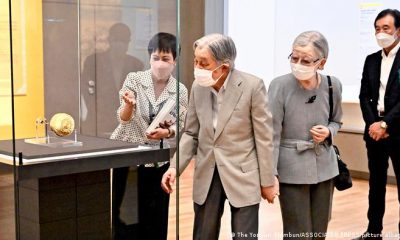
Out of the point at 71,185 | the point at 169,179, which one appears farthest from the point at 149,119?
the point at 71,185

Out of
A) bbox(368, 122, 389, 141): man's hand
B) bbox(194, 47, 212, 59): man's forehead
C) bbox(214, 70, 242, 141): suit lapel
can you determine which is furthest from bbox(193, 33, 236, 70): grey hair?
Answer: bbox(368, 122, 389, 141): man's hand

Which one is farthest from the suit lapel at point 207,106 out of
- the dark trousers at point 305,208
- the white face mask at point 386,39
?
the white face mask at point 386,39

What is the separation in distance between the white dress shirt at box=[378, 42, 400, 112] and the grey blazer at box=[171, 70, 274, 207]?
200 centimetres

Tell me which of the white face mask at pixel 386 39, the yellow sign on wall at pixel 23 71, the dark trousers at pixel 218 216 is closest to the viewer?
the yellow sign on wall at pixel 23 71

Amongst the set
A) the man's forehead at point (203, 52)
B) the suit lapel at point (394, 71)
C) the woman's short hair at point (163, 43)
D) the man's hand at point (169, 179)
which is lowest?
the man's hand at point (169, 179)

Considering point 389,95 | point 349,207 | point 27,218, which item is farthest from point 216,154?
point 349,207

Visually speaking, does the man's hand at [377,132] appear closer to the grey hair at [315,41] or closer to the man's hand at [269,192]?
the grey hair at [315,41]

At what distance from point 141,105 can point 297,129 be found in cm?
84

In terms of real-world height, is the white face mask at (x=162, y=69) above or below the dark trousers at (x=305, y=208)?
above

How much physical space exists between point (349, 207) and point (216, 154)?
3502 mm

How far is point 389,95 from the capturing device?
4.49 meters

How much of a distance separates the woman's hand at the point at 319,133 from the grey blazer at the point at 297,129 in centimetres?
5

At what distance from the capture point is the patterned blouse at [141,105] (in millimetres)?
3088

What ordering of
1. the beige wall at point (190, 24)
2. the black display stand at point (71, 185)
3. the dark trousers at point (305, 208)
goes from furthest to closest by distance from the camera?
the beige wall at point (190, 24) < the dark trousers at point (305, 208) < the black display stand at point (71, 185)
